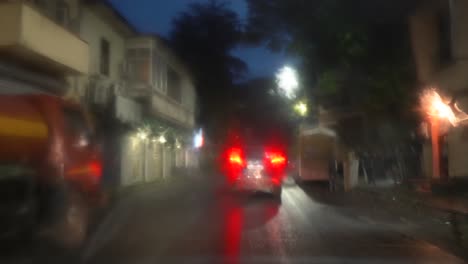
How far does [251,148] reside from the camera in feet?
65.6

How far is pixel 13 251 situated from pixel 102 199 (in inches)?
93.2

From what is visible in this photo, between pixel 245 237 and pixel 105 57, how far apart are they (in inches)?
608

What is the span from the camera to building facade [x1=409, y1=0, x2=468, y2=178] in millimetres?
16781

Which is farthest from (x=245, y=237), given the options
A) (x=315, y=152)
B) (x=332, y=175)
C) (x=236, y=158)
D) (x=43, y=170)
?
(x=315, y=152)

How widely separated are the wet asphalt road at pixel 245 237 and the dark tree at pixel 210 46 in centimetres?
2553

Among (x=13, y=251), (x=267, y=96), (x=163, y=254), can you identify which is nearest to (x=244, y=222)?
(x=163, y=254)

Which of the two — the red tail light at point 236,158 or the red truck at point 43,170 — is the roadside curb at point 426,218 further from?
the red truck at point 43,170

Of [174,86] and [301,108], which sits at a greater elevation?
[174,86]

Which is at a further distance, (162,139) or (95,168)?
(162,139)

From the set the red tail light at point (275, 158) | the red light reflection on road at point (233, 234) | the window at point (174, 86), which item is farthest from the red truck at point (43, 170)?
the window at point (174, 86)

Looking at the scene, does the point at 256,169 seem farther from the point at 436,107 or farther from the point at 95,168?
the point at 95,168

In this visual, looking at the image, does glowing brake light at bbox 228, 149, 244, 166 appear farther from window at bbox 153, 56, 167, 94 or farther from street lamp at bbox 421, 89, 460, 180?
window at bbox 153, 56, 167, 94

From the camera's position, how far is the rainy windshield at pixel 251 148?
1015 cm

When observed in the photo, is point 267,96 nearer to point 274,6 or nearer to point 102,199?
point 274,6
